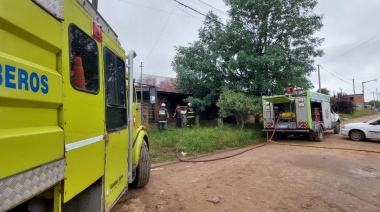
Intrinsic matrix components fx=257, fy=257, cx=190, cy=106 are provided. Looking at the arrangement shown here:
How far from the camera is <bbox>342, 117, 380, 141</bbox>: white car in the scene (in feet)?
42.3

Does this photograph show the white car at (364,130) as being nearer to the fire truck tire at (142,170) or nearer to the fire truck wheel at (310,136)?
the fire truck wheel at (310,136)

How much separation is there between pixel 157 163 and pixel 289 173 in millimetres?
4081

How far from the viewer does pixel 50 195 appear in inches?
82.1

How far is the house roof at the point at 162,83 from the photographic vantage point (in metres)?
21.0

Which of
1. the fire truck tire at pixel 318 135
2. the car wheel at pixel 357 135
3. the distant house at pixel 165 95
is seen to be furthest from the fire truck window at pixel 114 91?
the distant house at pixel 165 95

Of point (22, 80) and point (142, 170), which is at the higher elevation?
point (22, 80)

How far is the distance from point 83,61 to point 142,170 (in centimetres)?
321

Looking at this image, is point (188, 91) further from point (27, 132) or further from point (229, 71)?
point (27, 132)

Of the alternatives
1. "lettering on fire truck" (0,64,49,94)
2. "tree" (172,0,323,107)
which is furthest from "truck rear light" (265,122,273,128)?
"lettering on fire truck" (0,64,49,94)

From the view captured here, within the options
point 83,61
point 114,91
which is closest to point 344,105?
point 114,91

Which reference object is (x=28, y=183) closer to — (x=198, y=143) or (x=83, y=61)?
(x=83, y=61)

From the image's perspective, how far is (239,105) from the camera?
15.0 m

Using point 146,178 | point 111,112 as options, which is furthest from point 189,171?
point 111,112

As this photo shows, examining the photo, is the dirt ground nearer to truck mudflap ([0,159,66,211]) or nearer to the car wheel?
truck mudflap ([0,159,66,211])
